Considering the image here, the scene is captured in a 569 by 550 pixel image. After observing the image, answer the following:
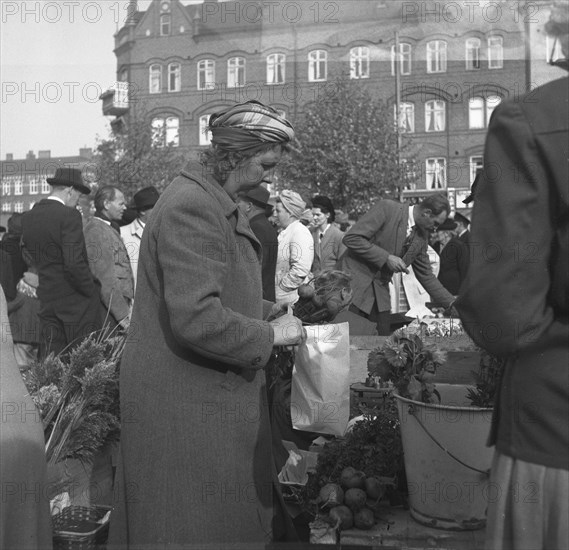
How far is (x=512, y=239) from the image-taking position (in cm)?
153

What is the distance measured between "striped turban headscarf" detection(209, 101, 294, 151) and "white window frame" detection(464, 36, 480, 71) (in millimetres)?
35741

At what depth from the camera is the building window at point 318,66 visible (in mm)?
36469

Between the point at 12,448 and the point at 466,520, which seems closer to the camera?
the point at 12,448

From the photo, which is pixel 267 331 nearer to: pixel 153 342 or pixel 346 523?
pixel 153 342

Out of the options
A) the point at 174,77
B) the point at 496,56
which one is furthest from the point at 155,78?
the point at 496,56

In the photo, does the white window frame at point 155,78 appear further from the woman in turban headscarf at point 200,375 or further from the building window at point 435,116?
the woman in turban headscarf at point 200,375

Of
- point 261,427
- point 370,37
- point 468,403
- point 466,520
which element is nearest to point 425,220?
point 468,403

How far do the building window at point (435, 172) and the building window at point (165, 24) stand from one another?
1659 cm

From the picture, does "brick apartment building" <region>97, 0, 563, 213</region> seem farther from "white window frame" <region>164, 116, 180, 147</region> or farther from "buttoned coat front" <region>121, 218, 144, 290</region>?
"buttoned coat front" <region>121, 218, 144, 290</region>

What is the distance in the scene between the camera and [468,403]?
3.40m

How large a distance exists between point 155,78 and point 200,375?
4370cm

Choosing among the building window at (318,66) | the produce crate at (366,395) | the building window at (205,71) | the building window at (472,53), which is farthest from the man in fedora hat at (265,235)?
the building window at (205,71)

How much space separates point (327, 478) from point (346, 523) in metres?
0.33

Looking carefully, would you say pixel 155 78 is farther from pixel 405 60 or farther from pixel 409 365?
pixel 409 365
